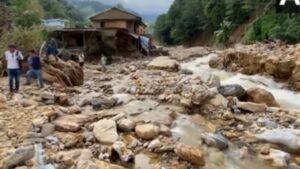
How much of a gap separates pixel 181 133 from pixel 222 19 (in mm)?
37723

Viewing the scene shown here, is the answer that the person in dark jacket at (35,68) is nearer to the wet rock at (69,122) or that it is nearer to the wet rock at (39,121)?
the wet rock at (69,122)

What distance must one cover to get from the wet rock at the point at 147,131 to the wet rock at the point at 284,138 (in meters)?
2.62

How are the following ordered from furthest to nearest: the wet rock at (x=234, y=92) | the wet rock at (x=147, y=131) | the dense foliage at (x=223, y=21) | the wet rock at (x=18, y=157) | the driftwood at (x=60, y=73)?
the dense foliage at (x=223, y=21) < the driftwood at (x=60, y=73) < the wet rock at (x=234, y=92) < the wet rock at (x=147, y=131) < the wet rock at (x=18, y=157)

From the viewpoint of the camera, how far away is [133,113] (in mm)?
11422

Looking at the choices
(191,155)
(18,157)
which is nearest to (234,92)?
(191,155)

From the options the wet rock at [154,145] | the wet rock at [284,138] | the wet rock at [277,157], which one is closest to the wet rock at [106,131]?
the wet rock at [154,145]

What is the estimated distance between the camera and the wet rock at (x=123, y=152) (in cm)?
797

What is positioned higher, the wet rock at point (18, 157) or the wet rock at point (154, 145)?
the wet rock at point (18, 157)

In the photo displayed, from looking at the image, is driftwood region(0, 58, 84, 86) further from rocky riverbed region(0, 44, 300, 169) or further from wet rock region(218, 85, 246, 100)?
wet rock region(218, 85, 246, 100)

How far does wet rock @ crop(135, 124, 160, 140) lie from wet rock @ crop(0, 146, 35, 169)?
2.65 metres

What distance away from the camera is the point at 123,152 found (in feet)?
26.8

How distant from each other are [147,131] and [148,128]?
0.15 meters

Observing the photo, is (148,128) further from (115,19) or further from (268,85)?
(115,19)

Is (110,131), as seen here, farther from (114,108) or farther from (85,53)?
(85,53)
